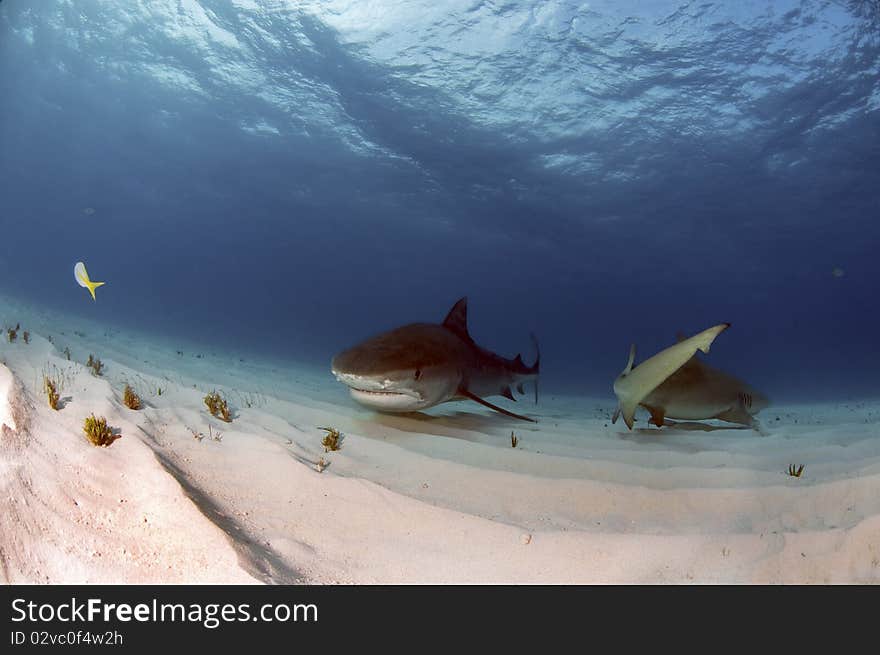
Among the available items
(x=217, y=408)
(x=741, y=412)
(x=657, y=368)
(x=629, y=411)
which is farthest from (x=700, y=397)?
(x=217, y=408)

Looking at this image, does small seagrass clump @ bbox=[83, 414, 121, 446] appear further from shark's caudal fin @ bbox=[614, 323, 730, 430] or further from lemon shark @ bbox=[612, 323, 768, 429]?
lemon shark @ bbox=[612, 323, 768, 429]

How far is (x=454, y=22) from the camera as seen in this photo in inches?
696

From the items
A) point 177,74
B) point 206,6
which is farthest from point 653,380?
point 177,74

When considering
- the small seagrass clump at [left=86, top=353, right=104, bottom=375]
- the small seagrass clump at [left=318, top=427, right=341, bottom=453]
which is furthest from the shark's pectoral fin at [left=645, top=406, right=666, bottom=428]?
the small seagrass clump at [left=86, top=353, right=104, bottom=375]

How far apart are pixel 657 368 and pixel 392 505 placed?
240 centimetres

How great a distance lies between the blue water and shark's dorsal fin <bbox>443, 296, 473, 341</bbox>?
14213 millimetres

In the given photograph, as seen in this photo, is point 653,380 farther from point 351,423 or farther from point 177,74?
point 177,74

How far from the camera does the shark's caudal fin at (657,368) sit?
10.00ft

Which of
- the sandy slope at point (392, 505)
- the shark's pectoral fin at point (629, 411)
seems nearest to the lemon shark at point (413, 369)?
the sandy slope at point (392, 505)

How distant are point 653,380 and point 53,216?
10455 cm

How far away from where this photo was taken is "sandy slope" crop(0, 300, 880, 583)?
2166mm

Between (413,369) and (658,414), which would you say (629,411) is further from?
(413,369)

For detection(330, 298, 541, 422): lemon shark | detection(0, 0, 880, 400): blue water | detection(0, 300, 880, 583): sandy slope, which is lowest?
detection(0, 300, 880, 583): sandy slope

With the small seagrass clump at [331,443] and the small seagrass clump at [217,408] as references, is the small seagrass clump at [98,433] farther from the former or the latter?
the small seagrass clump at [331,443]
